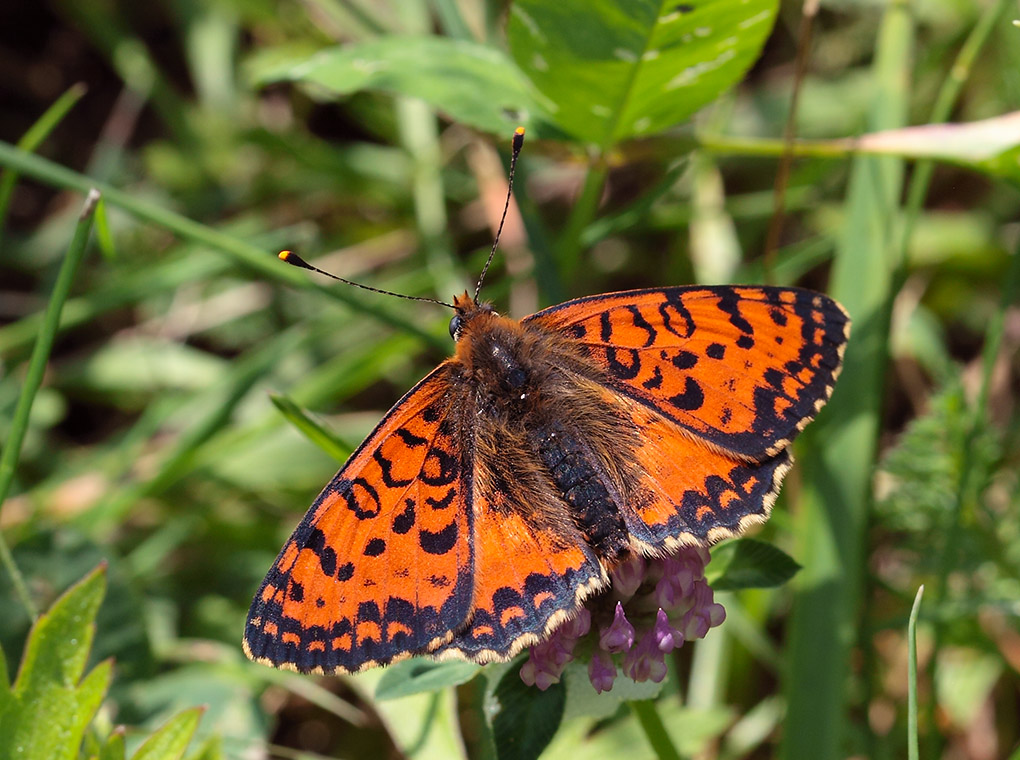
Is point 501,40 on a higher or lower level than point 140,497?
higher

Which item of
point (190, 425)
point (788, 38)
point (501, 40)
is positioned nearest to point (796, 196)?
point (788, 38)

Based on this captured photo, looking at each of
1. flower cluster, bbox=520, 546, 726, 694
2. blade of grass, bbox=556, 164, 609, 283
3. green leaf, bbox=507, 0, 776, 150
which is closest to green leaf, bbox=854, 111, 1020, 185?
green leaf, bbox=507, 0, 776, 150

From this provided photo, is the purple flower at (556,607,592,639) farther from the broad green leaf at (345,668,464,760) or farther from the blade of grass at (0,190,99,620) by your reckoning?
the blade of grass at (0,190,99,620)

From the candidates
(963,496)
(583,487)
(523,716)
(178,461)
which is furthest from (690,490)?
(178,461)

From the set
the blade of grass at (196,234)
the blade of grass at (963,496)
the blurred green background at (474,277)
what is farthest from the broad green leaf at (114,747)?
the blade of grass at (963,496)

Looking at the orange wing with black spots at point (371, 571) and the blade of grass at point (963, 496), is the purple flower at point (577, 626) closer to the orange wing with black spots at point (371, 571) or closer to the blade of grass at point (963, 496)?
the orange wing with black spots at point (371, 571)

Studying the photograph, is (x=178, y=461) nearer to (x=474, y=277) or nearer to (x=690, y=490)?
(x=474, y=277)

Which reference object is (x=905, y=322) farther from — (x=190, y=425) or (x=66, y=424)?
(x=66, y=424)
